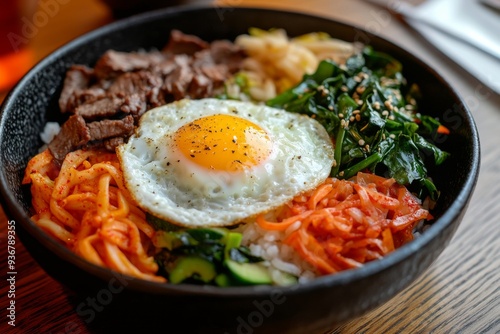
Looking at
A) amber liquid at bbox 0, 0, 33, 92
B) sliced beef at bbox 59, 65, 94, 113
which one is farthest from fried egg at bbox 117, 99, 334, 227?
amber liquid at bbox 0, 0, 33, 92

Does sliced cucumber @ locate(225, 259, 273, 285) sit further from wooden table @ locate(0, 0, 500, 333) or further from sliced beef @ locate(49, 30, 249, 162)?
sliced beef @ locate(49, 30, 249, 162)

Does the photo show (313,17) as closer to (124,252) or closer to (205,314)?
(124,252)

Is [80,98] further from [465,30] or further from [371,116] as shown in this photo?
[465,30]

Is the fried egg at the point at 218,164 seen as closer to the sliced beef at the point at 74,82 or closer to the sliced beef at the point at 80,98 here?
the sliced beef at the point at 80,98

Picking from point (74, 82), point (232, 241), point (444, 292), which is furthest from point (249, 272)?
point (74, 82)

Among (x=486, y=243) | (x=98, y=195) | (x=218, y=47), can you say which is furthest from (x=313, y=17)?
(x=98, y=195)

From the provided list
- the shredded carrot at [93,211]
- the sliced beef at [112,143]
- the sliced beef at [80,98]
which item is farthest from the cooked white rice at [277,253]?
the sliced beef at [80,98]
